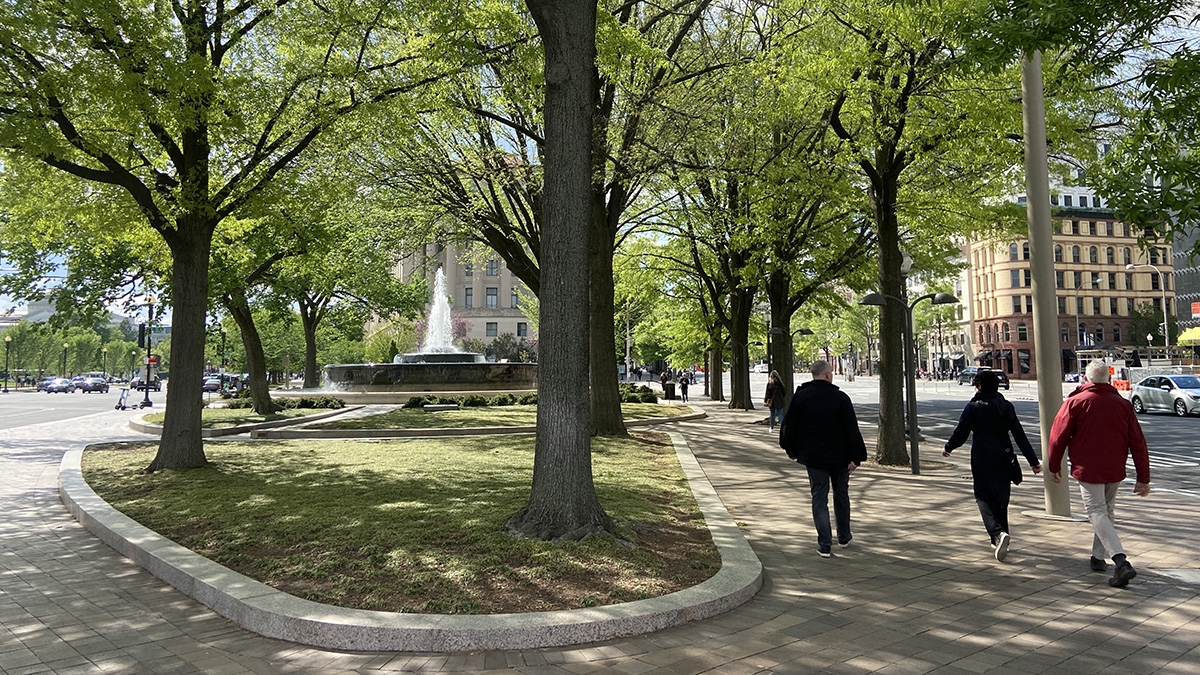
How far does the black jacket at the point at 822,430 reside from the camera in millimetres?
6773

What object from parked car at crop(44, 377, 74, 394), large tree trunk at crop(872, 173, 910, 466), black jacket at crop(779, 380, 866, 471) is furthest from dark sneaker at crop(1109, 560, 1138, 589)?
parked car at crop(44, 377, 74, 394)

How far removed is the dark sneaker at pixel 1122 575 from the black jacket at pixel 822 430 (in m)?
2.00

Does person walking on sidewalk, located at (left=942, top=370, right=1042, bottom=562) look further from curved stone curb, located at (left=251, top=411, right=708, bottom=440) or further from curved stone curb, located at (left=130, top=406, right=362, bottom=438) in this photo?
curved stone curb, located at (left=130, top=406, right=362, bottom=438)

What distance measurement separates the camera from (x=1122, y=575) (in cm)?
544

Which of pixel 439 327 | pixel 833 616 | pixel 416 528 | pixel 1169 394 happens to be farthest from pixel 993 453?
pixel 439 327

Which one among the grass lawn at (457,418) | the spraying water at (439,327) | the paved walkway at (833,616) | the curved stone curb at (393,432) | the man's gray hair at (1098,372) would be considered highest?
the spraying water at (439,327)

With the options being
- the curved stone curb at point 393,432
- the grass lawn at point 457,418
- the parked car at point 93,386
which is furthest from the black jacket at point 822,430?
the parked car at point 93,386

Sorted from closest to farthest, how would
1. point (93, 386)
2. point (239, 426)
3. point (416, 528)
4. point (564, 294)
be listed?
1. point (564, 294)
2. point (416, 528)
3. point (239, 426)
4. point (93, 386)

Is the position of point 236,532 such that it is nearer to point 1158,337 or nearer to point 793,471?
point 793,471

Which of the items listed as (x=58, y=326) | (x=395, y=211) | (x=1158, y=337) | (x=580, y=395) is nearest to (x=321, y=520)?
(x=580, y=395)

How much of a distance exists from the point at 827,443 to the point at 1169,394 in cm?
2536

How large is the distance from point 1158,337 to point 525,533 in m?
89.3

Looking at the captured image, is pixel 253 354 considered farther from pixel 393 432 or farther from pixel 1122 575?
pixel 1122 575

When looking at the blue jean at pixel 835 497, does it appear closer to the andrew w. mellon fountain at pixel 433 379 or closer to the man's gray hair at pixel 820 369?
the man's gray hair at pixel 820 369
